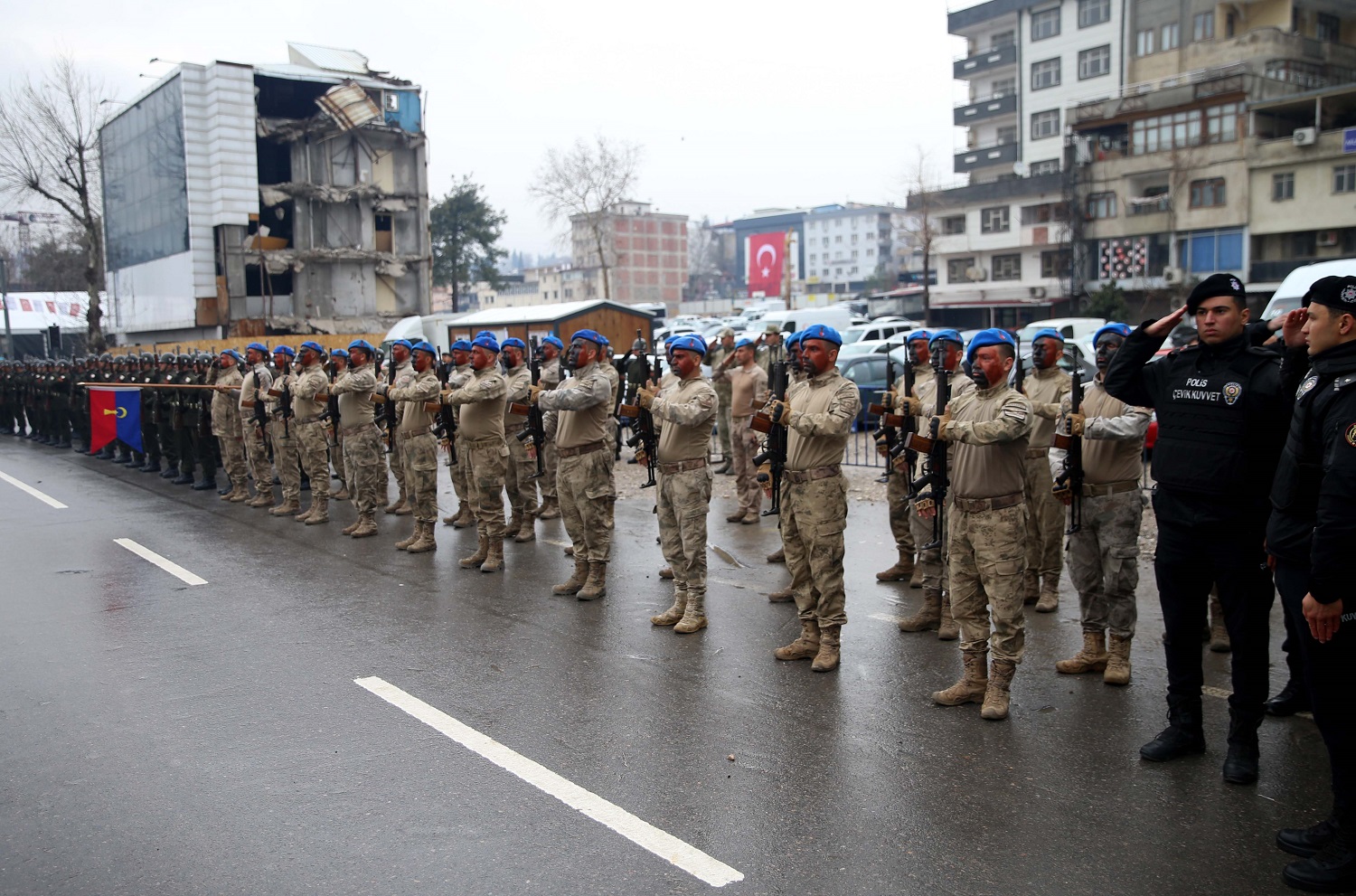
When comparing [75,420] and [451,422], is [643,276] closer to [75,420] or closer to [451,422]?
[75,420]

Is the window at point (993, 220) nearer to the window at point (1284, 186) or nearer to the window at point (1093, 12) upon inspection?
the window at point (1093, 12)

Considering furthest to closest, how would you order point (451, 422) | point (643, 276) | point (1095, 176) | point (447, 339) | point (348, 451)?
point (643, 276), point (1095, 176), point (447, 339), point (348, 451), point (451, 422)

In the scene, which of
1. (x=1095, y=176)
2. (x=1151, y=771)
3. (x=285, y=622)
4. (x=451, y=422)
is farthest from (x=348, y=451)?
(x=1095, y=176)

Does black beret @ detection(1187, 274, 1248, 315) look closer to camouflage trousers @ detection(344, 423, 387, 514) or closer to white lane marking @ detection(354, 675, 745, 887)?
white lane marking @ detection(354, 675, 745, 887)

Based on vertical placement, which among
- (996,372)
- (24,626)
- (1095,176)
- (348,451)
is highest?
(1095,176)

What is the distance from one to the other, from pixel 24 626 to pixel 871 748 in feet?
21.1

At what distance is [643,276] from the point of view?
408ft

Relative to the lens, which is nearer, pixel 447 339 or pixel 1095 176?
pixel 447 339

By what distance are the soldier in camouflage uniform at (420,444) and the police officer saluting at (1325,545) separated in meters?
7.58

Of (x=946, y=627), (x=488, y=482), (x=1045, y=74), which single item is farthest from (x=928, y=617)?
(x=1045, y=74)

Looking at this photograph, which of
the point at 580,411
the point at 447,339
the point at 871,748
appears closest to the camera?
the point at 871,748

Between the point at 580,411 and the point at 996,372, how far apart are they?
3.68 meters

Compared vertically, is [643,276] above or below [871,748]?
above

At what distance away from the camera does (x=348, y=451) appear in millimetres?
10969
